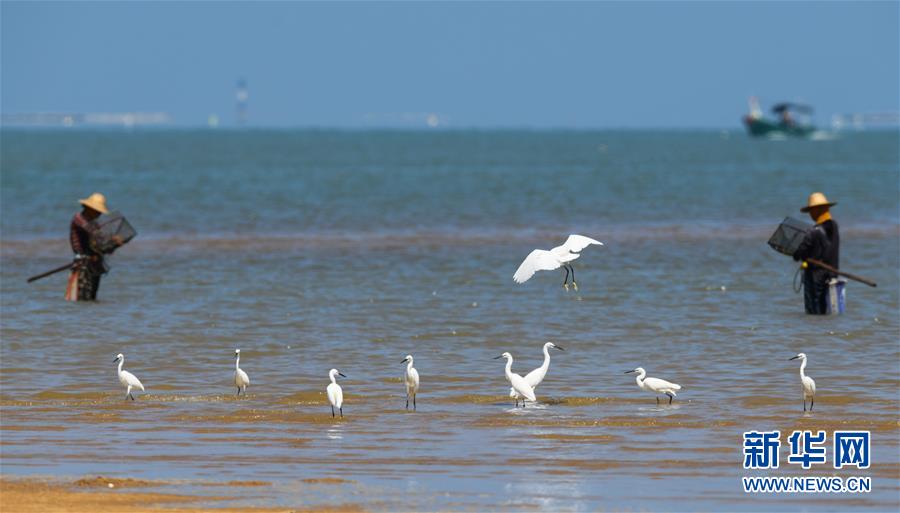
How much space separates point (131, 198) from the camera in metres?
61.5

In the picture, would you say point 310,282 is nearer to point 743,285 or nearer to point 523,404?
point 743,285

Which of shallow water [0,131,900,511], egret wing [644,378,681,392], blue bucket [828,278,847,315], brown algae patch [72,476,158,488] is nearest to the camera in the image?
brown algae patch [72,476,158,488]

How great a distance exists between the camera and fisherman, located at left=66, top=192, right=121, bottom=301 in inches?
977

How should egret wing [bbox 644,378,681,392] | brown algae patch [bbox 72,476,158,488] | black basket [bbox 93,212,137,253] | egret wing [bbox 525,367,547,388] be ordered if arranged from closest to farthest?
brown algae patch [bbox 72,476,158,488] < egret wing [bbox 644,378,681,392] < egret wing [bbox 525,367,547,388] < black basket [bbox 93,212,137,253]

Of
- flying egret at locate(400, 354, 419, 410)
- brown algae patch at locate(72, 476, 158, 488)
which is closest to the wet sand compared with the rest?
brown algae patch at locate(72, 476, 158, 488)

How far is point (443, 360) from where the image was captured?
61.9 feet

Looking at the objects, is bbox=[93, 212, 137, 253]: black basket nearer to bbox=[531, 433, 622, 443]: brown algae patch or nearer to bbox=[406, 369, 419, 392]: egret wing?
bbox=[406, 369, 419, 392]: egret wing

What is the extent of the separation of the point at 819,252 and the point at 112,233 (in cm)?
1095

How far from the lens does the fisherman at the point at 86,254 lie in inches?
977

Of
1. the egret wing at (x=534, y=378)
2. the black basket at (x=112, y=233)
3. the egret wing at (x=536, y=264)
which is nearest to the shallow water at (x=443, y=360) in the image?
Answer: the egret wing at (x=534, y=378)

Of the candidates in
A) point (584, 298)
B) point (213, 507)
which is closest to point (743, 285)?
point (584, 298)

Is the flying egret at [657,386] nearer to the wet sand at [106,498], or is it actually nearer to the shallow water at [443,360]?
the shallow water at [443,360]

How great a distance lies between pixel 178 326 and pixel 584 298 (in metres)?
7.23

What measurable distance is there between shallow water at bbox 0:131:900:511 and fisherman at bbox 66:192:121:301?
0.50 m
